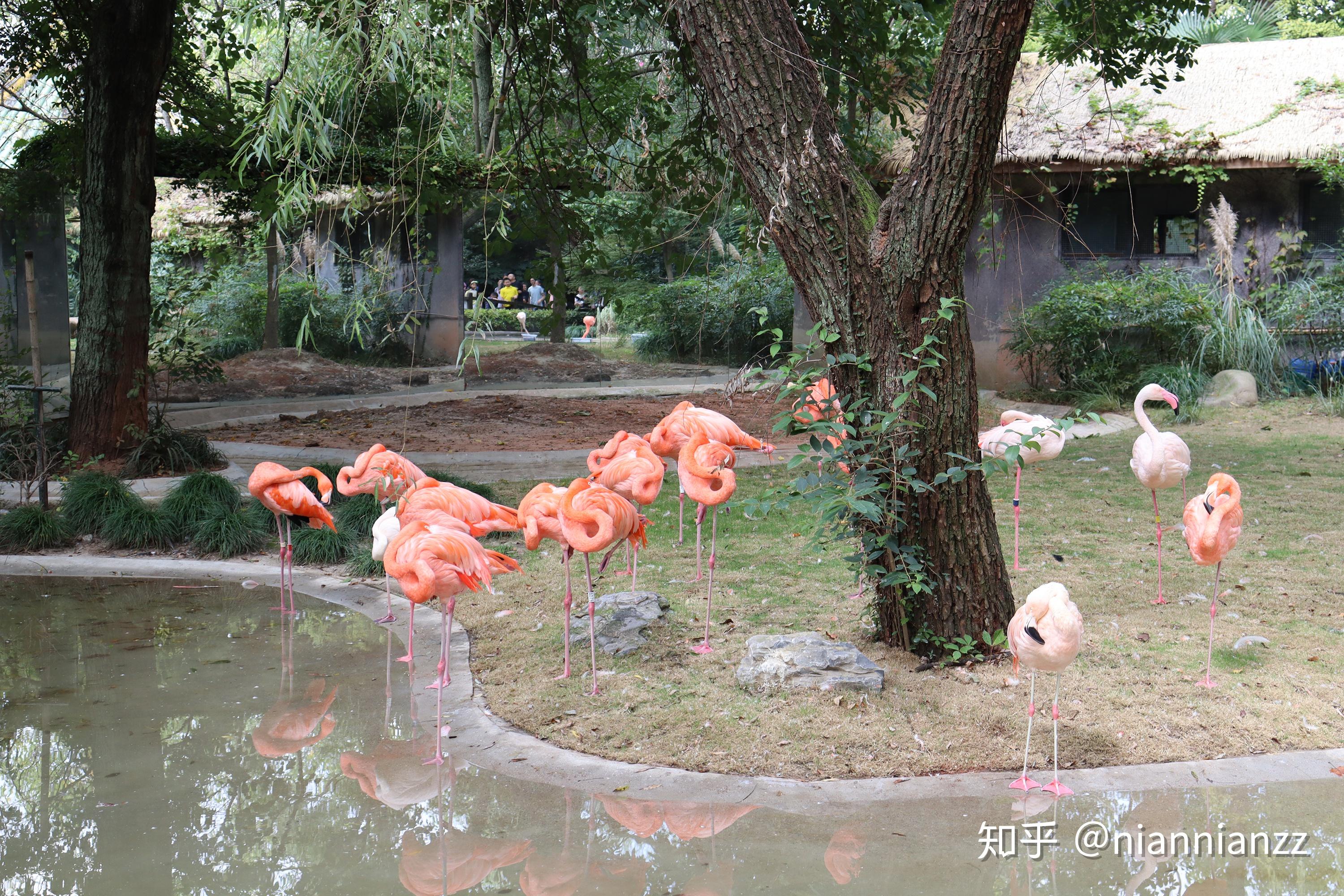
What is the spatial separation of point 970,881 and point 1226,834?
2.88ft

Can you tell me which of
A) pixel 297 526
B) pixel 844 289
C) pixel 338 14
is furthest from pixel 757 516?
pixel 338 14

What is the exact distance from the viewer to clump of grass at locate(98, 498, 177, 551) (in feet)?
22.1

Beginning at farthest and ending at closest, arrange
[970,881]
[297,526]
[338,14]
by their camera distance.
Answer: [297,526] < [338,14] < [970,881]

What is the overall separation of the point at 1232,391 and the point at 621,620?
10.4m

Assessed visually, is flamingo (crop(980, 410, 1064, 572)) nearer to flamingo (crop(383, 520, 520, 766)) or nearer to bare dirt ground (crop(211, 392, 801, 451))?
flamingo (crop(383, 520, 520, 766))

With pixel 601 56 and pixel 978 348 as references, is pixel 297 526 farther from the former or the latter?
pixel 978 348

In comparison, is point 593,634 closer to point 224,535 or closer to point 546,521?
point 546,521

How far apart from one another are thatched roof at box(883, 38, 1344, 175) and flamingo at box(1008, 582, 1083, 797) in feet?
35.2

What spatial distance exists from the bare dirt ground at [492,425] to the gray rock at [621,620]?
478 centimetres

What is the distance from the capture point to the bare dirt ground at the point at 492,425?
419 inches

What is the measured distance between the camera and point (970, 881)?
2914mm

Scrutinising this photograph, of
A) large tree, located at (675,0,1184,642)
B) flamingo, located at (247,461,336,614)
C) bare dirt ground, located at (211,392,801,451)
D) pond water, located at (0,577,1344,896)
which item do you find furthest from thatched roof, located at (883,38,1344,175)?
pond water, located at (0,577,1344,896)

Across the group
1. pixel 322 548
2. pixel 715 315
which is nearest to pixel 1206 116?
pixel 715 315

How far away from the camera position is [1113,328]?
13.7 meters
